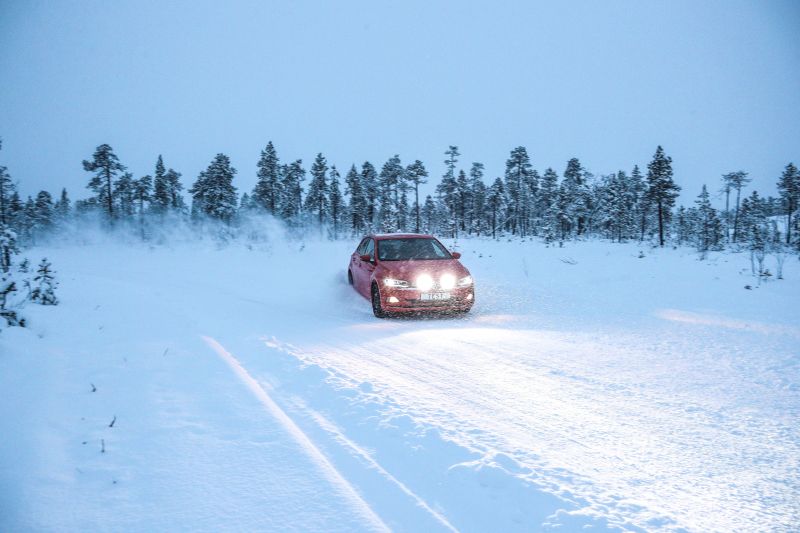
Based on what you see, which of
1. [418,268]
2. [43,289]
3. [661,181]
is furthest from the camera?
[661,181]

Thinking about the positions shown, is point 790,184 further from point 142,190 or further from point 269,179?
point 142,190

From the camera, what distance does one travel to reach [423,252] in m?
9.99

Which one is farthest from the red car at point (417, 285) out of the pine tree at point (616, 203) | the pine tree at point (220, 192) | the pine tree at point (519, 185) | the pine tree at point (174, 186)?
the pine tree at point (174, 186)

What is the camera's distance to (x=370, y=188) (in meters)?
71.3

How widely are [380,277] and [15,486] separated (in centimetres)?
678

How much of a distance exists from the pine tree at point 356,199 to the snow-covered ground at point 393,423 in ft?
202

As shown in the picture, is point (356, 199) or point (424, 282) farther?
point (356, 199)

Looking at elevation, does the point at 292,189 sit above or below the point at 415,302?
above

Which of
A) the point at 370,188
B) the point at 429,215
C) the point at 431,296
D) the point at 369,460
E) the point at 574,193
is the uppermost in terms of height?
the point at 370,188

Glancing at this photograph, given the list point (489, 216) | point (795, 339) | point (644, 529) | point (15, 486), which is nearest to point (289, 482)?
point (15, 486)

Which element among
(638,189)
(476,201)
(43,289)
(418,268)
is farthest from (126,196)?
(638,189)

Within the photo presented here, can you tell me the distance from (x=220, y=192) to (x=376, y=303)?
54.4m

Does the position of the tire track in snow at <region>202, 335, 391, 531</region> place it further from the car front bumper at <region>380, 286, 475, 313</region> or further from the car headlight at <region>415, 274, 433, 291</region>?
the car headlight at <region>415, 274, 433, 291</region>

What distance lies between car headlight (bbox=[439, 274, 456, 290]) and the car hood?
111 mm
